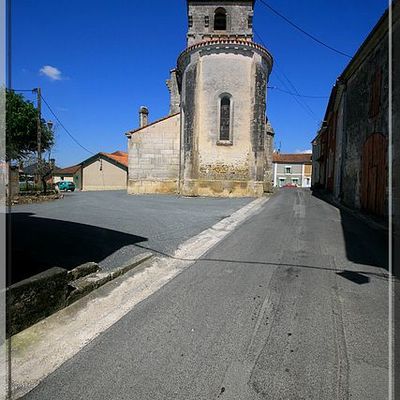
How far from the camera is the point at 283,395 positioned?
2.03 meters

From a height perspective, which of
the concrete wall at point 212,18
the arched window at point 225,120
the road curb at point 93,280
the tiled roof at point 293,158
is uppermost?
the concrete wall at point 212,18

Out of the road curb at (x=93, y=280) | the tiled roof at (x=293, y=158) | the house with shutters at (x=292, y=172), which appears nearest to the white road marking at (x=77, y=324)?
the road curb at (x=93, y=280)

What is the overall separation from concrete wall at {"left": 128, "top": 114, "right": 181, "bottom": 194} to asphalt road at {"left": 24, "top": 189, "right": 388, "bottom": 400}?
17.0 meters

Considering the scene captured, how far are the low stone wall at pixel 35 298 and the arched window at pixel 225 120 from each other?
16551 mm

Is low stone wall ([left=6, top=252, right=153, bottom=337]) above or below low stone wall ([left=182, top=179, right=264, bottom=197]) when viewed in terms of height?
below

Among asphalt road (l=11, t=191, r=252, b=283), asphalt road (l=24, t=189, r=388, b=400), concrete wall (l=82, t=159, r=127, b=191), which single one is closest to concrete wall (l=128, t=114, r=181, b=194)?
asphalt road (l=11, t=191, r=252, b=283)

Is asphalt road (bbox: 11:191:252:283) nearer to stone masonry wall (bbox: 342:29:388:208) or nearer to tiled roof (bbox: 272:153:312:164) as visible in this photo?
stone masonry wall (bbox: 342:29:388:208)

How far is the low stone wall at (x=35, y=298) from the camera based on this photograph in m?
2.74

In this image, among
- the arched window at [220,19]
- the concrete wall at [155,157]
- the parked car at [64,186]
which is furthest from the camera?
the parked car at [64,186]

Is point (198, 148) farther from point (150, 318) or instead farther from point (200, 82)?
point (150, 318)

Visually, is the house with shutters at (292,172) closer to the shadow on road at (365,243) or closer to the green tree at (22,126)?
the green tree at (22,126)

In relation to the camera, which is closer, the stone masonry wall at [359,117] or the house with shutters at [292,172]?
the stone masonry wall at [359,117]

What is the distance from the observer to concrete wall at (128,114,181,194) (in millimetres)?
21281

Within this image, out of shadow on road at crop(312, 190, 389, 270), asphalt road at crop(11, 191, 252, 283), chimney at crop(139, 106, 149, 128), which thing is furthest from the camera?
chimney at crop(139, 106, 149, 128)
